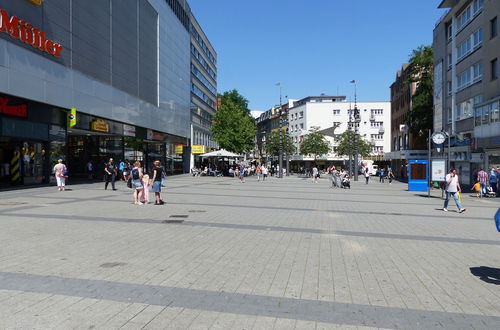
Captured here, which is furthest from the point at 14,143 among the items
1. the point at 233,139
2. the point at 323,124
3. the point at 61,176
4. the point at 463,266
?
the point at 323,124

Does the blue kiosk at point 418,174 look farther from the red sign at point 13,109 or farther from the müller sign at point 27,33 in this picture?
the red sign at point 13,109

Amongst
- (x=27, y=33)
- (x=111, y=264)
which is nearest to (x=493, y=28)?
(x=27, y=33)

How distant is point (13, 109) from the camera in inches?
877

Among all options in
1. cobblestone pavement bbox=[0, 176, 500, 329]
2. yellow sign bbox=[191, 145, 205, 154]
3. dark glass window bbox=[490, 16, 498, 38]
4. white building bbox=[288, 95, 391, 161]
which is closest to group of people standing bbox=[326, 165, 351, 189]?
dark glass window bbox=[490, 16, 498, 38]

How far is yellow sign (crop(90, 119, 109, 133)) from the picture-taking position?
31.0m

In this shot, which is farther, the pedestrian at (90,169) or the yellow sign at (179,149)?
the yellow sign at (179,149)

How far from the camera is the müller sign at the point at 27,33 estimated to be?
2045cm

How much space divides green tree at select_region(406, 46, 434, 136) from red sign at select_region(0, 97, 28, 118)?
3976 centimetres

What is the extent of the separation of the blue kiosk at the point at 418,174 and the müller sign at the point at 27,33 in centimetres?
2239

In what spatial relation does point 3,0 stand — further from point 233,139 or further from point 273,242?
point 233,139

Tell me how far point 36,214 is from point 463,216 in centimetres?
1325

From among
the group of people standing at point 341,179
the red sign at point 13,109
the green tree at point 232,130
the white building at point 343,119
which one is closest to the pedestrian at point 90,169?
the red sign at point 13,109

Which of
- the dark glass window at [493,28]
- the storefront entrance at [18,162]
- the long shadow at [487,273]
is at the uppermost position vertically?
the dark glass window at [493,28]

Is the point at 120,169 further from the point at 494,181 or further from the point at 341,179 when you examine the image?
the point at 494,181
